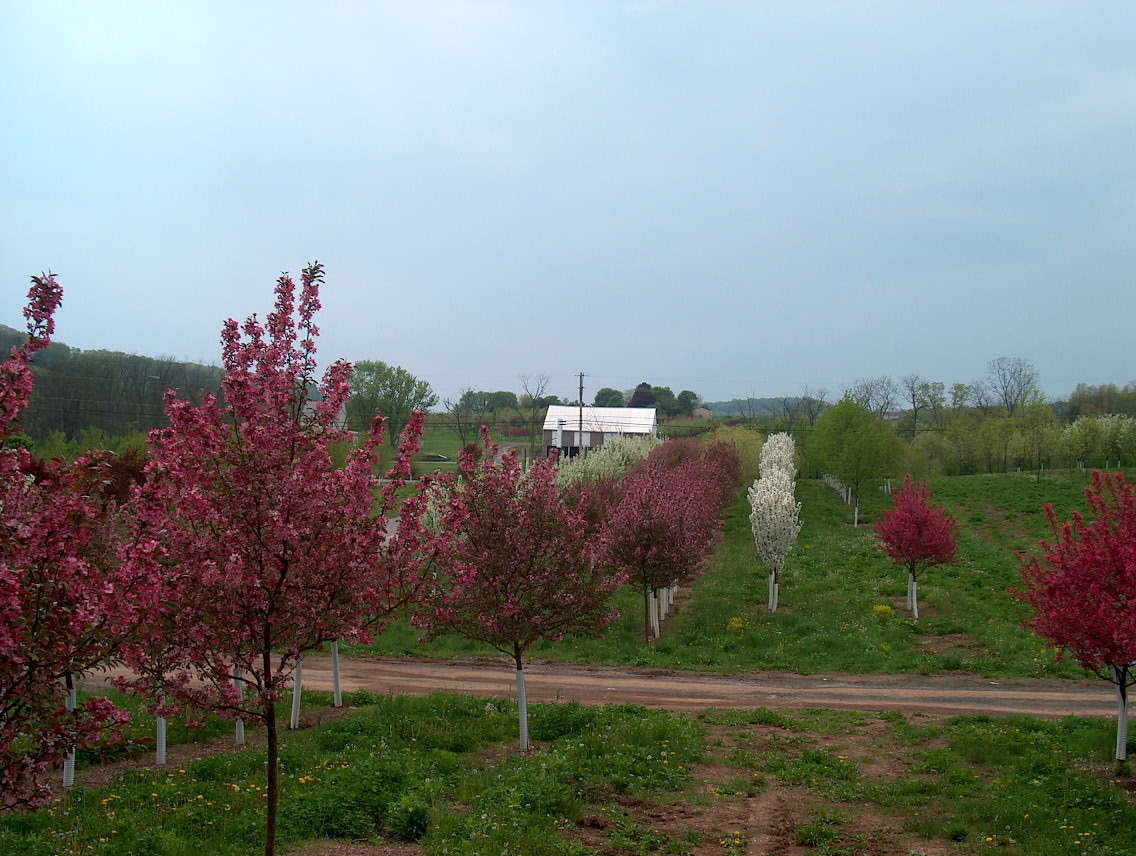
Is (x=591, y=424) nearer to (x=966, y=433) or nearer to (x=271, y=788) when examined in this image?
(x=966, y=433)

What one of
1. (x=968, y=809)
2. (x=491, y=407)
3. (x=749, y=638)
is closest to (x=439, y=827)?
(x=968, y=809)

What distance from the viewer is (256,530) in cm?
609

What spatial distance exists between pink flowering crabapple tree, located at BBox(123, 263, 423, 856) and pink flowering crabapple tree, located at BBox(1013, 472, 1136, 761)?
9.85m

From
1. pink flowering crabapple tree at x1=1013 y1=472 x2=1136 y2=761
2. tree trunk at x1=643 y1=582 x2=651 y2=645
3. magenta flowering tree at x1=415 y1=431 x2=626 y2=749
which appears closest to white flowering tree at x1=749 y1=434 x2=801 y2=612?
tree trunk at x1=643 y1=582 x2=651 y2=645

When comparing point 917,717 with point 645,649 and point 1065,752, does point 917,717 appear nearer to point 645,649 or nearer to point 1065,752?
point 1065,752

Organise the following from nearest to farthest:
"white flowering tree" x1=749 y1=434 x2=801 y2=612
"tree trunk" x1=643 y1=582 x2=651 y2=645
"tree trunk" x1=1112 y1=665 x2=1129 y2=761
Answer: "tree trunk" x1=1112 y1=665 x2=1129 y2=761
"tree trunk" x1=643 y1=582 x2=651 y2=645
"white flowering tree" x1=749 y1=434 x2=801 y2=612

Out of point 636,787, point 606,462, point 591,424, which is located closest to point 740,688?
point 636,787

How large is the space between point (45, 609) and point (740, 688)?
47.7 ft

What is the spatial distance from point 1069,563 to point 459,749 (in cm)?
919

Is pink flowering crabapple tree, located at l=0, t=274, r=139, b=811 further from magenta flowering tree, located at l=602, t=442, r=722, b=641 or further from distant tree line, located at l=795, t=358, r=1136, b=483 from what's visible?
distant tree line, located at l=795, t=358, r=1136, b=483

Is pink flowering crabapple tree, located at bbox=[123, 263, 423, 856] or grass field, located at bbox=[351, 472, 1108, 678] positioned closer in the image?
pink flowering crabapple tree, located at bbox=[123, 263, 423, 856]

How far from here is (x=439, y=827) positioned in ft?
26.1

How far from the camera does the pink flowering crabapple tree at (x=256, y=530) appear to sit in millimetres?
6008

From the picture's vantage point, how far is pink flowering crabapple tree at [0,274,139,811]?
4562 mm
